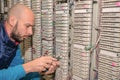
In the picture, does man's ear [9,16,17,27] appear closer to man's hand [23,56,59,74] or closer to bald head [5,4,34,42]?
bald head [5,4,34,42]

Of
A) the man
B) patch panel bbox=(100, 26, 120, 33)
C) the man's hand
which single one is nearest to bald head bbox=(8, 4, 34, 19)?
the man

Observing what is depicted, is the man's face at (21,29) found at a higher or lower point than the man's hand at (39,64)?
higher

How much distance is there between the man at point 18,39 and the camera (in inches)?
69.4

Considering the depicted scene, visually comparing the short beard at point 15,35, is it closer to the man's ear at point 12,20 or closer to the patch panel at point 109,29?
the man's ear at point 12,20

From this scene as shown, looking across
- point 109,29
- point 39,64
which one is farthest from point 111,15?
point 39,64

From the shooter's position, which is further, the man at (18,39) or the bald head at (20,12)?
the bald head at (20,12)

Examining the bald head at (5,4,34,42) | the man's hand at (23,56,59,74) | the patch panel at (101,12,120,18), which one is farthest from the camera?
the bald head at (5,4,34,42)

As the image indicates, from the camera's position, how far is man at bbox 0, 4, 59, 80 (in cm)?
176

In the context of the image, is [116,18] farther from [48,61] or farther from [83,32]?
[48,61]

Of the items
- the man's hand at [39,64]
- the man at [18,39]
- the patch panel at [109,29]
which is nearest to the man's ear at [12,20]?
the man at [18,39]

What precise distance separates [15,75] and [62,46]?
1.91ft

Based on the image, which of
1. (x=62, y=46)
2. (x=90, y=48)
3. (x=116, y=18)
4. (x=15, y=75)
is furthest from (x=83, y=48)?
(x=15, y=75)

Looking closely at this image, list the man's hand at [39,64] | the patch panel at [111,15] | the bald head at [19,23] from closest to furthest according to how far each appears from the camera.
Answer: the patch panel at [111,15], the man's hand at [39,64], the bald head at [19,23]

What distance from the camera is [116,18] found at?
1610mm
